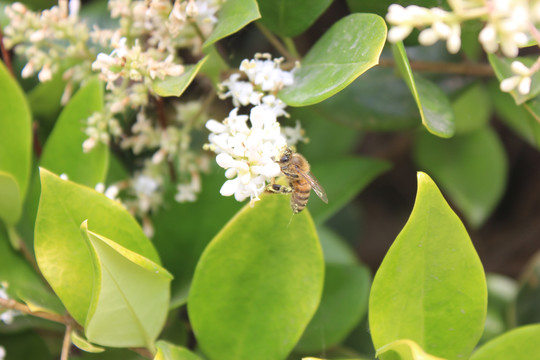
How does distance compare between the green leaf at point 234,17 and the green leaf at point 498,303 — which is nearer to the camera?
the green leaf at point 234,17

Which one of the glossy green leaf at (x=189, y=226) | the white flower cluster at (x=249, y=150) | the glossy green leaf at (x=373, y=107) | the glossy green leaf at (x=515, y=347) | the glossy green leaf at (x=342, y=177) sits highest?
the white flower cluster at (x=249, y=150)

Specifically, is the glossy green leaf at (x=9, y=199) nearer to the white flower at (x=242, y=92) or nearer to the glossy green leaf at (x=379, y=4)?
the white flower at (x=242, y=92)

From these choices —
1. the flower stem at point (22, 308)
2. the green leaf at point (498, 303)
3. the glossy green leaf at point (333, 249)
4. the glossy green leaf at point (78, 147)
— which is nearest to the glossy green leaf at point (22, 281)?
the flower stem at point (22, 308)

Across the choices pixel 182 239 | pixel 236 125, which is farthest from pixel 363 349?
pixel 236 125

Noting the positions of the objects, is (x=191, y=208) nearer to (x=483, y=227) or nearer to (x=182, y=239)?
(x=182, y=239)

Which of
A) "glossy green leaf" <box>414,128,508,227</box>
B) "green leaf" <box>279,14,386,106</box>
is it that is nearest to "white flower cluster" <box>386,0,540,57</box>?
"green leaf" <box>279,14,386,106</box>

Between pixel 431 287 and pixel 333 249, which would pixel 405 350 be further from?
pixel 333 249
